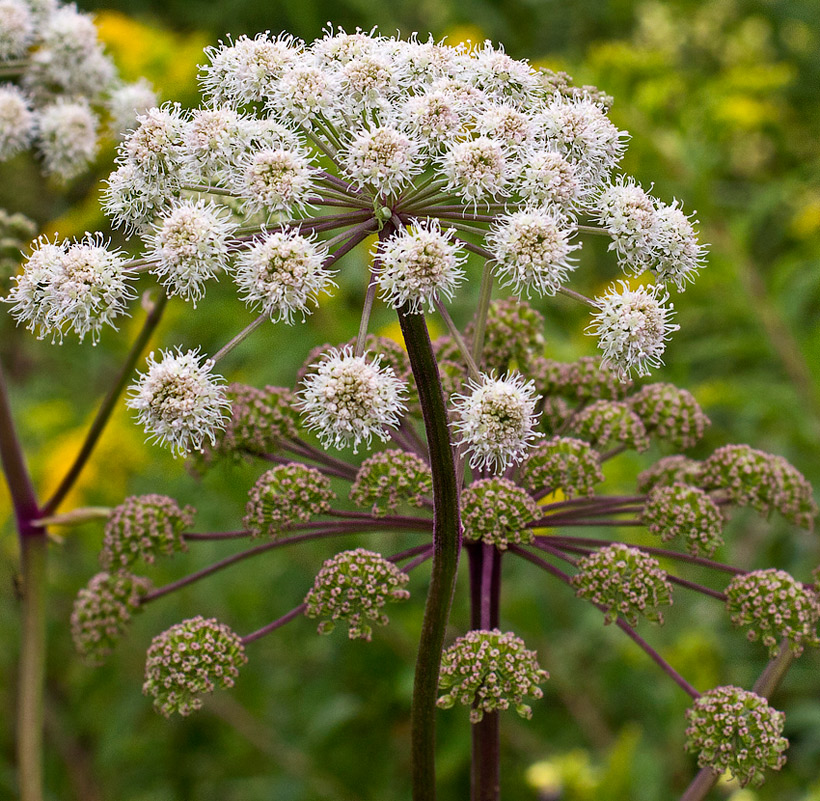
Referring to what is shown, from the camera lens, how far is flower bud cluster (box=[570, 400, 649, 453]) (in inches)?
90.9

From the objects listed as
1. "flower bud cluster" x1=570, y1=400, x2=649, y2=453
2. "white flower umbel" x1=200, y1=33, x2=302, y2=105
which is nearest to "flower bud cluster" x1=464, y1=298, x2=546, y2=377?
"flower bud cluster" x1=570, y1=400, x2=649, y2=453

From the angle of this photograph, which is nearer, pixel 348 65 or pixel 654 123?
pixel 348 65

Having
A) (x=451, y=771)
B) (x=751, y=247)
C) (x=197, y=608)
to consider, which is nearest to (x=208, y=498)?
(x=197, y=608)

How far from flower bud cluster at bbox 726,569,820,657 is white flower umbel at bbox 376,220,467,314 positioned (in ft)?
3.20

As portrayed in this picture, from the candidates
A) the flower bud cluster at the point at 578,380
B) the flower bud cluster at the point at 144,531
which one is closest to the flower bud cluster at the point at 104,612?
the flower bud cluster at the point at 144,531

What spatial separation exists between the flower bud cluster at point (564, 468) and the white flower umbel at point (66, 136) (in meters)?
1.74

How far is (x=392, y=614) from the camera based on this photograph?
159 inches

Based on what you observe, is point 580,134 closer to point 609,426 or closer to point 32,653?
point 609,426

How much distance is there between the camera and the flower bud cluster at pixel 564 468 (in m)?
2.09

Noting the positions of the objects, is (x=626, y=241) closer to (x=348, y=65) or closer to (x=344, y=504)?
(x=348, y=65)

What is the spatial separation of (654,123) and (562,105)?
3266 millimetres

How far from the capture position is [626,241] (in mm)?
1792

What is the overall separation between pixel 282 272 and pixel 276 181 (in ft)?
0.61

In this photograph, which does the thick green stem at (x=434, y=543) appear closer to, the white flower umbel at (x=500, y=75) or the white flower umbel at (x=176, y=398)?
the white flower umbel at (x=176, y=398)
